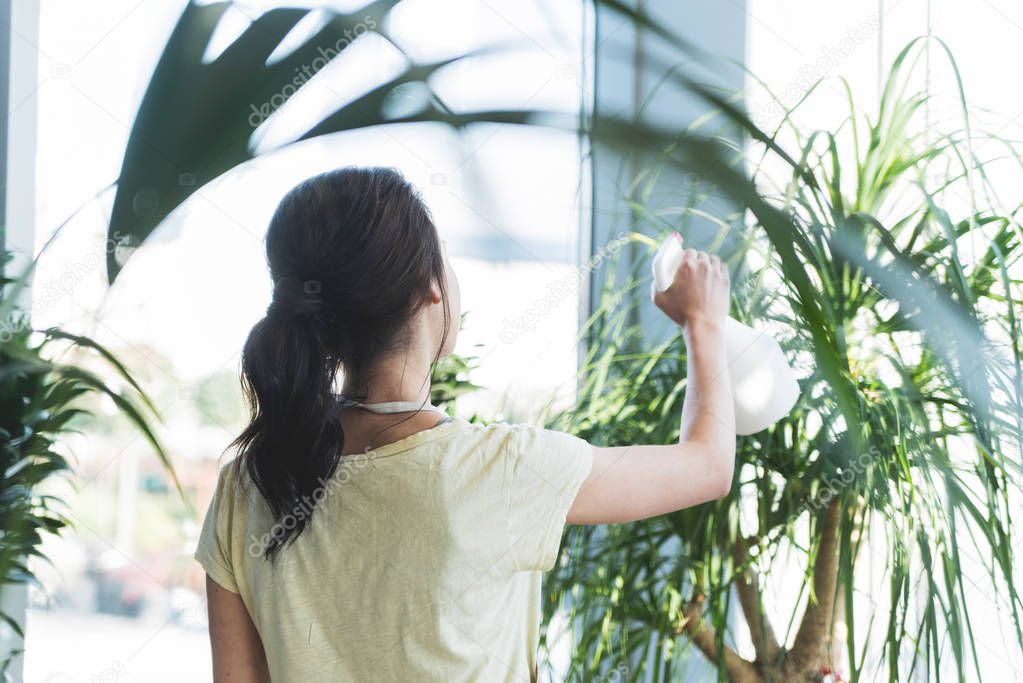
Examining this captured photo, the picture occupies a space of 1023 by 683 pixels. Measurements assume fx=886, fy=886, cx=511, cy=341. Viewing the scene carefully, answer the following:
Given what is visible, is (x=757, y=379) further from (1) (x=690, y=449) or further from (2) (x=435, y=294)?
(2) (x=435, y=294)

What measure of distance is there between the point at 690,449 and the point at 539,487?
0.14 metres

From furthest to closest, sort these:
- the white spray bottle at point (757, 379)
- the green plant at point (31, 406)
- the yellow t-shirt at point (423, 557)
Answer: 1. the white spray bottle at point (757, 379)
2. the yellow t-shirt at point (423, 557)
3. the green plant at point (31, 406)

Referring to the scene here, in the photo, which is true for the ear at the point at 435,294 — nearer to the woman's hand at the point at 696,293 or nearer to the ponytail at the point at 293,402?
the ponytail at the point at 293,402

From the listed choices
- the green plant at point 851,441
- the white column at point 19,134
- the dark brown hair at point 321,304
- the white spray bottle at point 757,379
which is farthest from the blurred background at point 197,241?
the dark brown hair at point 321,304

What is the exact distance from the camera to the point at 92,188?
1386 millimetres

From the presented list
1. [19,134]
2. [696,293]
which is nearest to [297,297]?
[696,293]

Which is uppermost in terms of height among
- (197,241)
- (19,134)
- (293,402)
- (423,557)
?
(19,134)

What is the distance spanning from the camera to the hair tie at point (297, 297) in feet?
2.19

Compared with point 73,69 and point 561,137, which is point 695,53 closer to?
point 561,137

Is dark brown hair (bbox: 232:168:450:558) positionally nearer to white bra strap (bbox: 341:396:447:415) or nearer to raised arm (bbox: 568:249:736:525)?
white bra strap (bbox: 341:396:447:415)

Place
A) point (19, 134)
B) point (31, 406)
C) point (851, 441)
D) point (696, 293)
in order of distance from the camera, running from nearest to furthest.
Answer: point (31, 406), point (851, 441), point (696, 293), point (19, 134)

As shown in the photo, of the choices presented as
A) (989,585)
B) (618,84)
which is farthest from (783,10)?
(989,585)

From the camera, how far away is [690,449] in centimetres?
71

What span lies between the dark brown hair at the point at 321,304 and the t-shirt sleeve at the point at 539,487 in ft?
0.45
